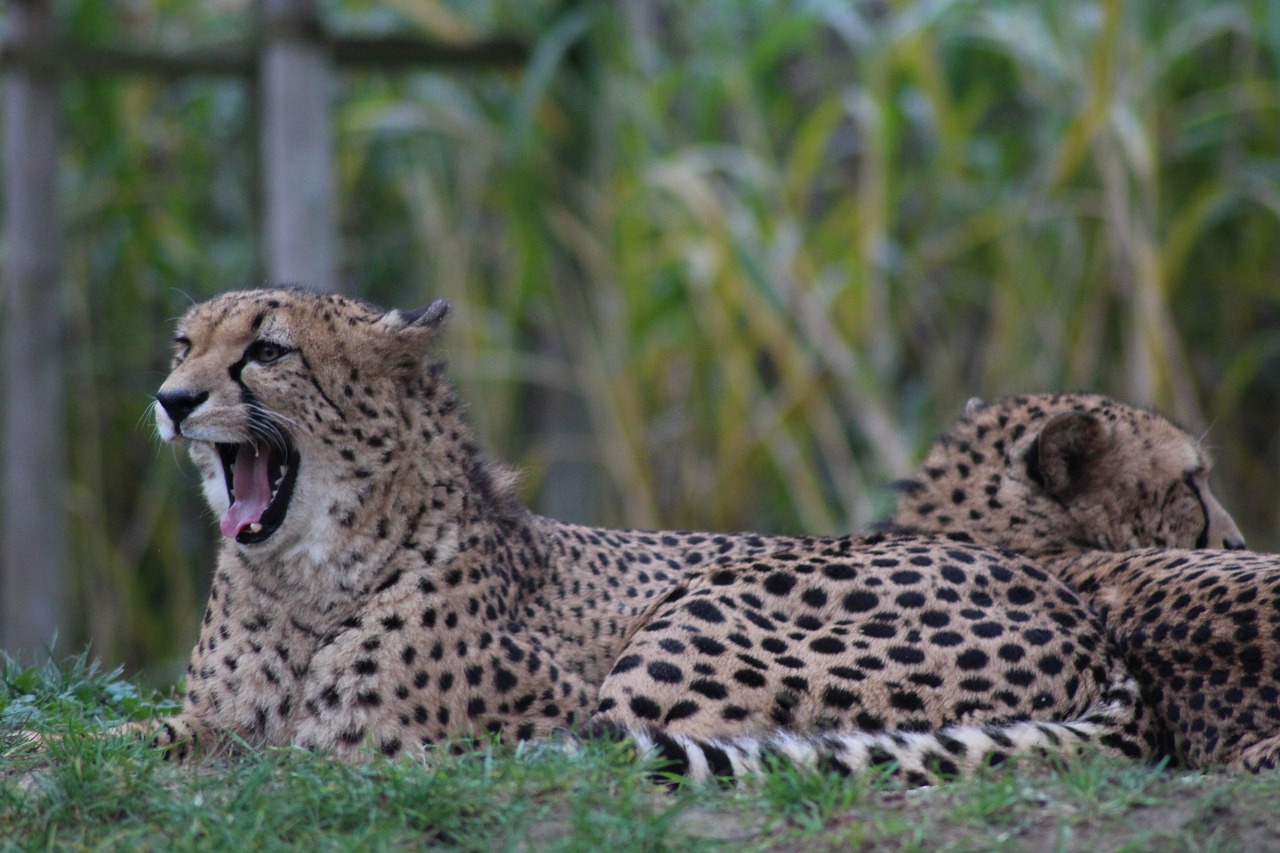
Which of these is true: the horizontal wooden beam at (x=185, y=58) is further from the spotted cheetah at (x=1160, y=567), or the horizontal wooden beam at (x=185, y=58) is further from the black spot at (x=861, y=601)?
the black spot at (x=861, y=601)

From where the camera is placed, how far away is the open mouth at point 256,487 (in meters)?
2.98

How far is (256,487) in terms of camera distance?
3.03m

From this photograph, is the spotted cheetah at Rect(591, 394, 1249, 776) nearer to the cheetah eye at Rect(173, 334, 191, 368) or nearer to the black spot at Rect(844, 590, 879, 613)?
the black spot at Rect(844, 590, 879, 613)

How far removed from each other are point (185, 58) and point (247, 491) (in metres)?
3.11

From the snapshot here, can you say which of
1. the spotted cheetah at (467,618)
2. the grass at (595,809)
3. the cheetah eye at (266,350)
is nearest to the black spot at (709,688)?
the spotted cheetah at (467,618)

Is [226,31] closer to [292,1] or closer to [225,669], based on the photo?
[292,1]

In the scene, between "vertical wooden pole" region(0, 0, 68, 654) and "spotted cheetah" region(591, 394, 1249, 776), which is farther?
"vertical wooden pole" region(0, 0, 68, 654)

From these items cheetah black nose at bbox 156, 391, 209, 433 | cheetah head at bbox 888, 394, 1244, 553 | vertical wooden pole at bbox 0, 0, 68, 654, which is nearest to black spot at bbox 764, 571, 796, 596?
A: cheetah head at bbox 888, 394, 1244, 553

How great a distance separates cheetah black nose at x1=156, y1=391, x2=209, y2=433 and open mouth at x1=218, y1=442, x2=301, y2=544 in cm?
14

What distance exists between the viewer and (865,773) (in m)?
2.51

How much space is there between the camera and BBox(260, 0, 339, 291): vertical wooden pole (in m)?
5.24

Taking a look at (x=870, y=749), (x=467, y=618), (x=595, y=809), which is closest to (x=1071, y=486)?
(x=870, y=749)

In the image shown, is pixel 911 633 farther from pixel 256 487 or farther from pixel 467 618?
pixel 256 487

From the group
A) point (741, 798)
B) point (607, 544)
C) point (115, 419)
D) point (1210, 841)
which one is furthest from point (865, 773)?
point (115, 419)
